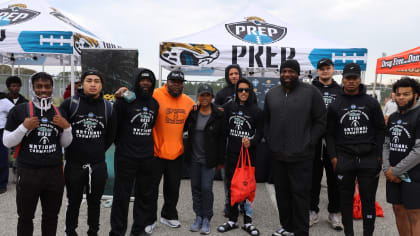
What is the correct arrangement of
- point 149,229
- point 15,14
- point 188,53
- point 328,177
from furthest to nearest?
point 15,14 → point 188,53 → point 328,177 → point 149,229

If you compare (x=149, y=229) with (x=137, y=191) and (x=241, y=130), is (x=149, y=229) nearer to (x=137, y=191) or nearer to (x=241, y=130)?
(x=137, y=191)

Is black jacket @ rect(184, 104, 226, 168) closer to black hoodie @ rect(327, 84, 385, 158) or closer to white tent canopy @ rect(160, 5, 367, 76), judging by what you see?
black hoodie @ rect(327, 84, 385, 158)

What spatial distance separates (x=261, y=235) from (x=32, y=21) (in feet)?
21.6

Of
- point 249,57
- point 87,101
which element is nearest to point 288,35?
point 249,57

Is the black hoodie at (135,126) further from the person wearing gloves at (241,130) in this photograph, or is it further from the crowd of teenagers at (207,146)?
the person wearing gloves at (241,130)

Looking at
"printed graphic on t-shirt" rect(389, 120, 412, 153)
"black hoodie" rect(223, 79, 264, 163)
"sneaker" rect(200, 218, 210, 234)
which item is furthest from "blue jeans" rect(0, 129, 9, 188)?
"printed graphic on t-shirt" rect(389, 120, 412, 153)

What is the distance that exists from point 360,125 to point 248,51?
4000mm

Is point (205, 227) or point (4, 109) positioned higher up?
point (4, 109)

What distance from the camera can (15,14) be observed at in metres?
6.97

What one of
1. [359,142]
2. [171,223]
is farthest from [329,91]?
[171,223]

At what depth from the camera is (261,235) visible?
3.65 meters

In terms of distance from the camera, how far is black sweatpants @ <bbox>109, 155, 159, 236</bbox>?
323 cm

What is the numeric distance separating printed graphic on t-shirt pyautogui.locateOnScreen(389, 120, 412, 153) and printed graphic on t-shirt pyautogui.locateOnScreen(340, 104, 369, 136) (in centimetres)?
25

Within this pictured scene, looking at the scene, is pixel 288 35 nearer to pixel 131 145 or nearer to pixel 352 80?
pixel 352 80
